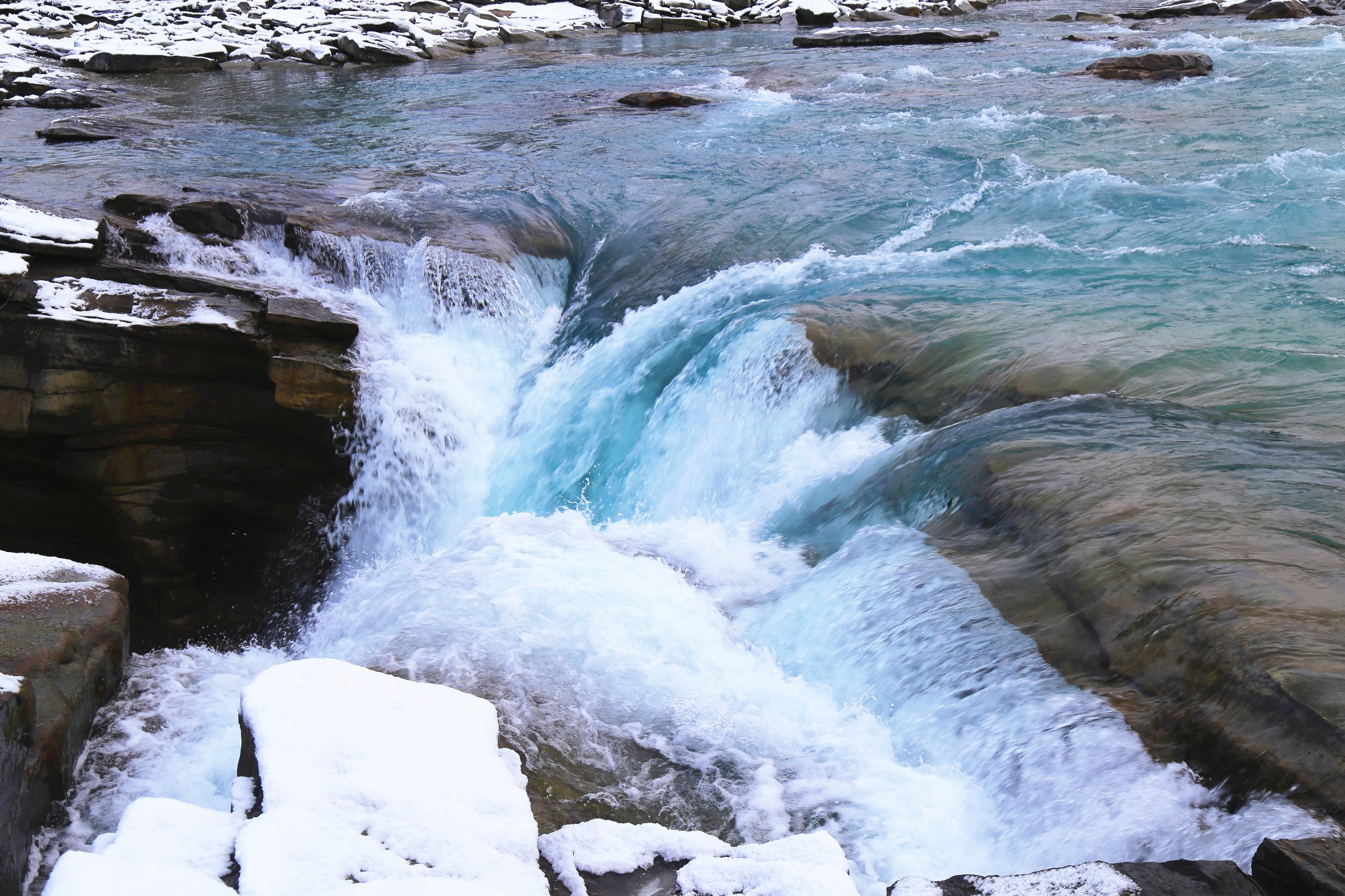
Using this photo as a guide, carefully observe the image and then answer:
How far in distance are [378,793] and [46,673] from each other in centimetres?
211

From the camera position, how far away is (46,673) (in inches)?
167

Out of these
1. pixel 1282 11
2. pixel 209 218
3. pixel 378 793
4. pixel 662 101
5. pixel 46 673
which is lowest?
pixel 46 673

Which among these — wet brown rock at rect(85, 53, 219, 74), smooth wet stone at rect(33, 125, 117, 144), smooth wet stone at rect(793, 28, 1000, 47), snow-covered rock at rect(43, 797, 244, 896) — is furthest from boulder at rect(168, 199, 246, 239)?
smooth wet stone at rect(793, 28, 1000, 47)

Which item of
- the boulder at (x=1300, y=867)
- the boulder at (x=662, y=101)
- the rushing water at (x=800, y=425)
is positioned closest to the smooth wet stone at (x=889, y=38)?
the boulder at (x=662, y=101)

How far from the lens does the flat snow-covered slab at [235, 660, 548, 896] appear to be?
110 inches

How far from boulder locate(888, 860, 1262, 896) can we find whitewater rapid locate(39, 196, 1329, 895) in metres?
0.33

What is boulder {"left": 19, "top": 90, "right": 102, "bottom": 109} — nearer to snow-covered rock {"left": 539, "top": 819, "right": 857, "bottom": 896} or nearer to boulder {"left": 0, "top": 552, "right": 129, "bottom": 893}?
boulder {"left": 0, "top": 552, "right": 129, "bottom": 893}

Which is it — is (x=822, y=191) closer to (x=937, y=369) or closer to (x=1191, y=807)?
(x=937, y=369)

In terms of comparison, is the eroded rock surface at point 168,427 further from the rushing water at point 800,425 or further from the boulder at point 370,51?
the boulder at point 370,51

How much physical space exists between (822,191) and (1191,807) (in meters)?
8.66

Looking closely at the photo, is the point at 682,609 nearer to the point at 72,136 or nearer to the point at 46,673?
the point at 46,673

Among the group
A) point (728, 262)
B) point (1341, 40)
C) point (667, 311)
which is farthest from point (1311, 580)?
point (1341, 40)

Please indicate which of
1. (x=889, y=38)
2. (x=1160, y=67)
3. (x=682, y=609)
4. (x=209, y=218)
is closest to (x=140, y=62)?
(x=209, y=218)

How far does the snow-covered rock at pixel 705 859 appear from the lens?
2840 mm
